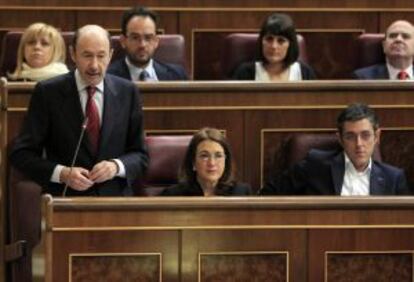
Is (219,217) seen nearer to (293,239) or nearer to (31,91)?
(293,239)

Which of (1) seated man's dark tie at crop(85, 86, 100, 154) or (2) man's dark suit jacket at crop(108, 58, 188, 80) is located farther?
(2) man's dark suit jacket at crop(108, 58, 188, 80)

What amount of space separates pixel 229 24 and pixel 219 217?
5.09 feet

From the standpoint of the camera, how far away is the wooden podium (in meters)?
2.70

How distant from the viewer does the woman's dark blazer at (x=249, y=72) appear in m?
3.83

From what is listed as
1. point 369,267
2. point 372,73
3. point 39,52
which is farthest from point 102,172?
point 372,73

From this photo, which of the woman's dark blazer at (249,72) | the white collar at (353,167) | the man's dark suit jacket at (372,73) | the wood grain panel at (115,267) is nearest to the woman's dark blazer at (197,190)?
the white collar at (353,167)

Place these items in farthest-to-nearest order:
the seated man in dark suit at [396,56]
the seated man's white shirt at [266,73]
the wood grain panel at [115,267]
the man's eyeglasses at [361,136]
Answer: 1. the seated man in dark suit at [396,56]
2. the seated man's white shirt at [266,73]
3. the man's eyeglasses at [361,136]
4. the wood grain panel at [115,267]

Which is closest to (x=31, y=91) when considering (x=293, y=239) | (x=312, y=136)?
(x=312, y=136)

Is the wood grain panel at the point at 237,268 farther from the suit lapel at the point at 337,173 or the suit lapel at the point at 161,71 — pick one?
the suit lapel at the point at 161,71

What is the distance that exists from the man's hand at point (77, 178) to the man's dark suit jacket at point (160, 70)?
2.54 feet

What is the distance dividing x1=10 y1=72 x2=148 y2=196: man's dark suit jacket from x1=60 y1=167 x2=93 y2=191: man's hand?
0.21 ft

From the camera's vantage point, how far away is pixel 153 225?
107 inches

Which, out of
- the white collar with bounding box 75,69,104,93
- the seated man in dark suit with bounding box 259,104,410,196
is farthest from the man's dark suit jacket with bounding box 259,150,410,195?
the white collar with bounding box 75,69,104,93

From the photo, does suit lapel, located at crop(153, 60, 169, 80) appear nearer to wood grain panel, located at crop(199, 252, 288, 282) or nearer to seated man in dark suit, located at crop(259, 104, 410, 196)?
seated man in dark suit, located at crop(259, 104, 410, 196)
